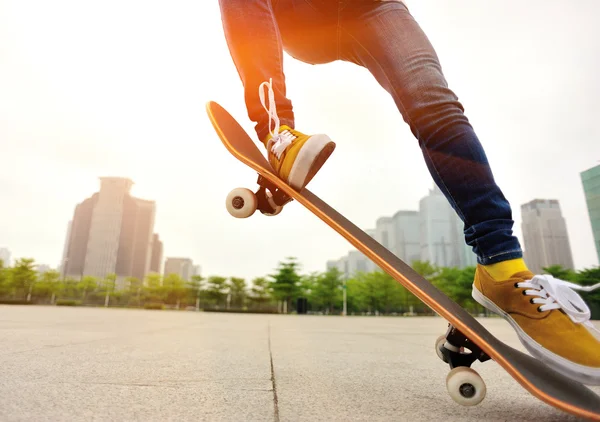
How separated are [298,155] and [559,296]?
2.31 feet

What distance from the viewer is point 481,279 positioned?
0.94 metres

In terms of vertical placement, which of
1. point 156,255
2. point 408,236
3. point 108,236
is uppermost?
point 408,236

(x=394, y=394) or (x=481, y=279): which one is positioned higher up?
(x=481, y=279)

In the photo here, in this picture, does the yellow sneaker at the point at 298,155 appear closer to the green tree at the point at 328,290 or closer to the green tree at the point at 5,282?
the green tree at the point at 328,290

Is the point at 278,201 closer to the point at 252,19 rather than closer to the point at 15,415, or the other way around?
the point at 252,19

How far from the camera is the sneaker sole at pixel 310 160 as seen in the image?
1.03 m

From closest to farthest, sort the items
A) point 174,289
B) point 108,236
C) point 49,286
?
point 49,286 < point 174,289 < point 108,236

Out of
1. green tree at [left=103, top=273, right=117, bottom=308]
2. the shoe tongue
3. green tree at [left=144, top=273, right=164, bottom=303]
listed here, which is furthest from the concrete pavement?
green tree at [left=103, top=273, right=117, bottom=308]

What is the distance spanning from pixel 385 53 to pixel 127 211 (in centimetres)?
6774

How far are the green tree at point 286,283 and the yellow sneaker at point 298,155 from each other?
104 ft

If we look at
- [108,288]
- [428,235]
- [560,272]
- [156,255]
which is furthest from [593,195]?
[156,255]

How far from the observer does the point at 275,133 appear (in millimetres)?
1174

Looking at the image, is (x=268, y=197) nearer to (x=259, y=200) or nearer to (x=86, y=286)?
(x=259, y=200)

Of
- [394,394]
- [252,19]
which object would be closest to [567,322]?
[394,394]
